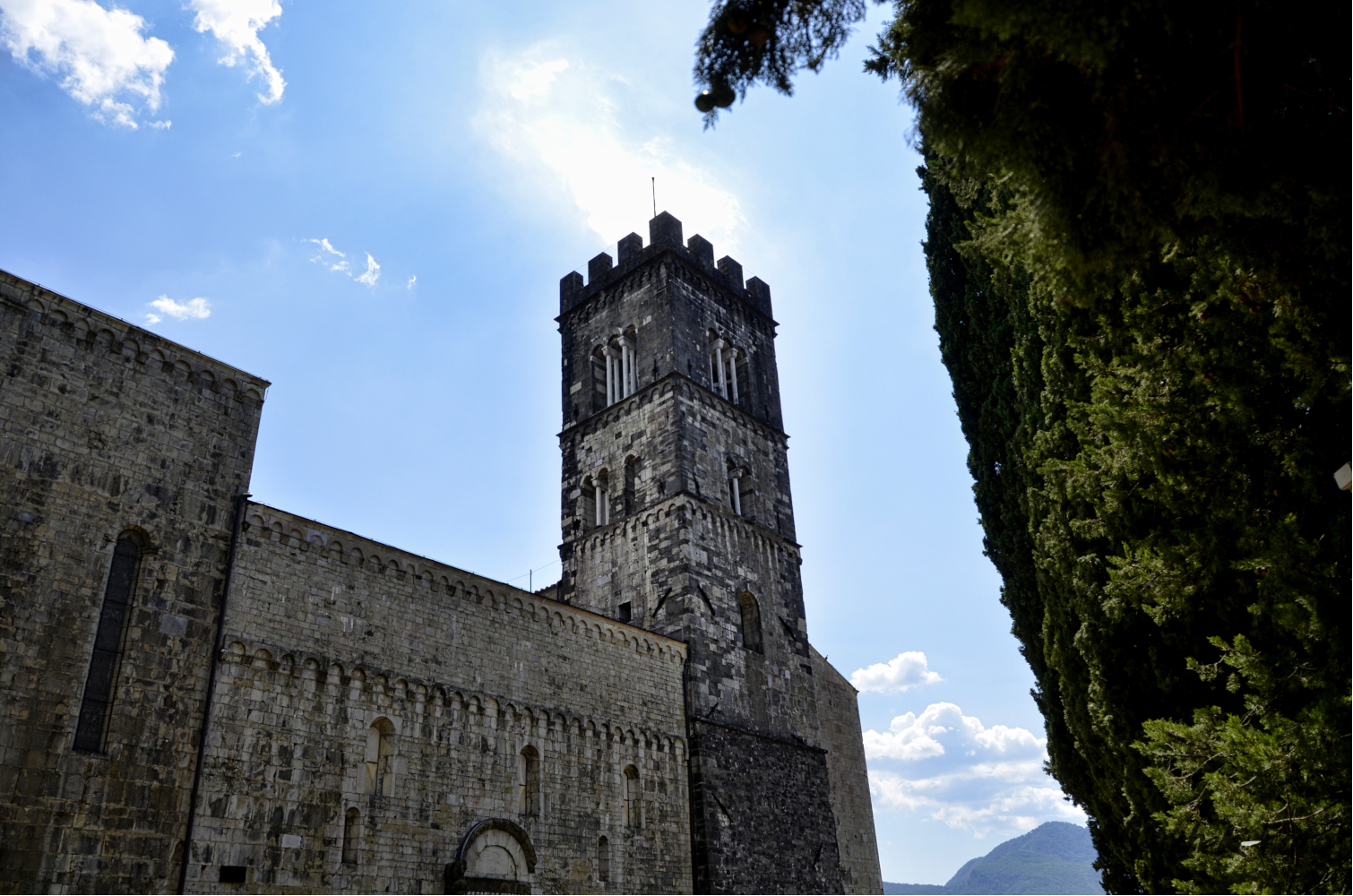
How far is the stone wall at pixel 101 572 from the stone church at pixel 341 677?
0.03m

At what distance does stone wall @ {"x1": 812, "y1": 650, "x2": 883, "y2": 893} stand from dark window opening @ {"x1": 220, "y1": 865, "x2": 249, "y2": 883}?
16471mm

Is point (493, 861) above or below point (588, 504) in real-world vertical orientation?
below

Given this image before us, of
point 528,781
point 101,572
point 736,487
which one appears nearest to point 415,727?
point 528,781

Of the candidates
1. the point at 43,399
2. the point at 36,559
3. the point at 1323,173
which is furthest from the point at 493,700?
the point at 1323,173

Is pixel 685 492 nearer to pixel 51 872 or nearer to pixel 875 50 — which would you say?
pixel 51 872

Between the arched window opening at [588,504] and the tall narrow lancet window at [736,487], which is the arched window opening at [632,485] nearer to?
the arched window opening at [588,504]

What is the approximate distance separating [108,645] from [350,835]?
4.35 meters

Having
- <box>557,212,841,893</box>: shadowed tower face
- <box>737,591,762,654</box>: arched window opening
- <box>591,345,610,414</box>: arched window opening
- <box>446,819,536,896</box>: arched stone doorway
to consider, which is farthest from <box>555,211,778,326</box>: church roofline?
<box>446,819,536,896</box>: arched stone doorway

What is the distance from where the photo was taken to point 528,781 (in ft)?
53.8

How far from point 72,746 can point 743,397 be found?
18395mm

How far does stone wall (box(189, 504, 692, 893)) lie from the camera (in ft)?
41.7

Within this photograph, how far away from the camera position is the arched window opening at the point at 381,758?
1402 centimetres

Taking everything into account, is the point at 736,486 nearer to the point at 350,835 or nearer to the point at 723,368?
the point at 723,368

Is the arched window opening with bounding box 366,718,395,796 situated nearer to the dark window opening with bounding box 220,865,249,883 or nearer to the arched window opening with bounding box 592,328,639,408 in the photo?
the dark window opening with bounding box 220,865,249,883
